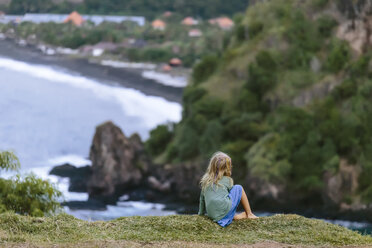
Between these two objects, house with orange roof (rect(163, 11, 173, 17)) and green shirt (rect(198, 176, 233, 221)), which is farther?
house with orange roof (rect(163, 11, 173, 17))

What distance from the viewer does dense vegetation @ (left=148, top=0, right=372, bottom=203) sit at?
32.2 metres

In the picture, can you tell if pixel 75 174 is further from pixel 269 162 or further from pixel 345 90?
pixel 345 90

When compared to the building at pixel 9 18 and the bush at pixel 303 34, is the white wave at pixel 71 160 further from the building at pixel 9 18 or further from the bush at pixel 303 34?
the bush at pixel 303 34

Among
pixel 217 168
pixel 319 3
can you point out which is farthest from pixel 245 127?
pixel 217 168

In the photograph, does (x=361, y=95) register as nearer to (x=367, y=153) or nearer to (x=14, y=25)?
(x=367, y=153)

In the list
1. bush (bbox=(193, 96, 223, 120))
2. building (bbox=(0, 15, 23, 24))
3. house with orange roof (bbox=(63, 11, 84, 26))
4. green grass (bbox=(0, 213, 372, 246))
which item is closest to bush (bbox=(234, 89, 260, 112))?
bush (bbox=(193, 96, 223, 120))

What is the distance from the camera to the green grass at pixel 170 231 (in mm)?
7984

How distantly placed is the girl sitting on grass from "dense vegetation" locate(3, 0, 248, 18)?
3026 cm

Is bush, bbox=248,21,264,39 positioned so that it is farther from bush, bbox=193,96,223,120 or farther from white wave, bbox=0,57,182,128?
white wave, bbox=0,57,182,128

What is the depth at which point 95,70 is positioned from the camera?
42.9 metres

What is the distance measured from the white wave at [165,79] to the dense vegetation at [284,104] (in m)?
4.75

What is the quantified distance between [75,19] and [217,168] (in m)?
36.3

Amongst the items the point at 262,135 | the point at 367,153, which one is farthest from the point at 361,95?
the point at 262,135

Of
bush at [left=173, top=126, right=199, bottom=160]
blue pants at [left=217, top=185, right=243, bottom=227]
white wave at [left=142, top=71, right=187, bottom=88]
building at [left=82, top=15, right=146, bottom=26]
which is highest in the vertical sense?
building at [left=82, top=15, right=146, bottom=26]
